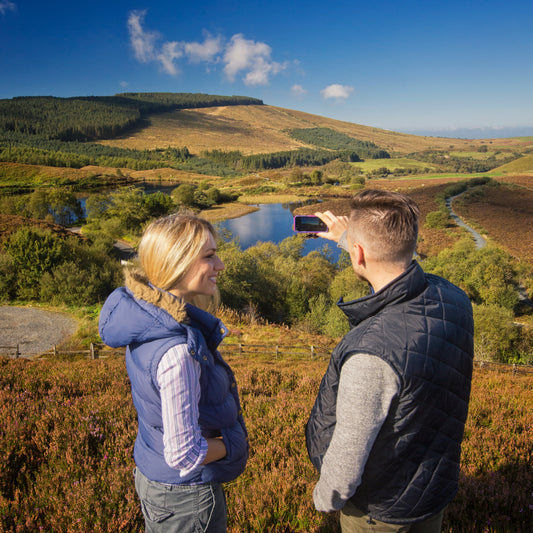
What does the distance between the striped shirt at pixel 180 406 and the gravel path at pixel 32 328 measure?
1192 centimetres

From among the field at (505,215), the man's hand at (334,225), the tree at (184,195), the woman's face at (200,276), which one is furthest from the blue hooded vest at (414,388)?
the tree at (184,195)

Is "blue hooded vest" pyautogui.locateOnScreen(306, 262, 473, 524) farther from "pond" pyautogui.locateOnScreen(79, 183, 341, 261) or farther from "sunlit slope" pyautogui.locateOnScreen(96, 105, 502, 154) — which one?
"sunlit slope" pyautogui.locateOnScreen(96, 105, 502, 154)

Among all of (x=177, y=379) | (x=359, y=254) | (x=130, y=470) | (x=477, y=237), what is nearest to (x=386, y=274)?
(x=359, y=254)

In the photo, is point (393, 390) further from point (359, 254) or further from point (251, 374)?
point (251, 374)

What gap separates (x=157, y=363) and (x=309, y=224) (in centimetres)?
147

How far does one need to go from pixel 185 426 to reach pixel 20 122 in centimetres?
16427

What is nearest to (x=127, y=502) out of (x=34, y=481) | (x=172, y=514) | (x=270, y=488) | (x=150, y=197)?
(x=34, y=481)

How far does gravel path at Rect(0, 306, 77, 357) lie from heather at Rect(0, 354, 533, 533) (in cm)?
886

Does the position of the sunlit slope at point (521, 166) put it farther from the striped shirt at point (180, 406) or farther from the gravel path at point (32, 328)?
the striped shirt at point (180, 406)

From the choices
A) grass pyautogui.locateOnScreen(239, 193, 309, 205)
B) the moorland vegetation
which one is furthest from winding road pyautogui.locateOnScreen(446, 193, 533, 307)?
grass pyautogui.locateOnScreen(239, 193, 309, 205)

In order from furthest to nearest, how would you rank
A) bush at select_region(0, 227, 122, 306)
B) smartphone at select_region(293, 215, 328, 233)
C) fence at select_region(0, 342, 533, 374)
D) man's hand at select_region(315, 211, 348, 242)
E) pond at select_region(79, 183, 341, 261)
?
pond at select_region(79, 183, 341, 261), bush at select_region(0, 227, 122, 306), fence at select_region(0, 342, 533, 374), smartphone at select_region(293, 215, 328, 233), man's hand at select_region(315, 211, 348, 242)

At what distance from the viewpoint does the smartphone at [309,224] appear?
2.20 metres

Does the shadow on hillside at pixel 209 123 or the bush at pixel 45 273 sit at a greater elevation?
the shadow on hillside at pixel 209 123

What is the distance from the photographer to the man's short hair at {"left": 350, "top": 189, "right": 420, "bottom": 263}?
4.25 ft
